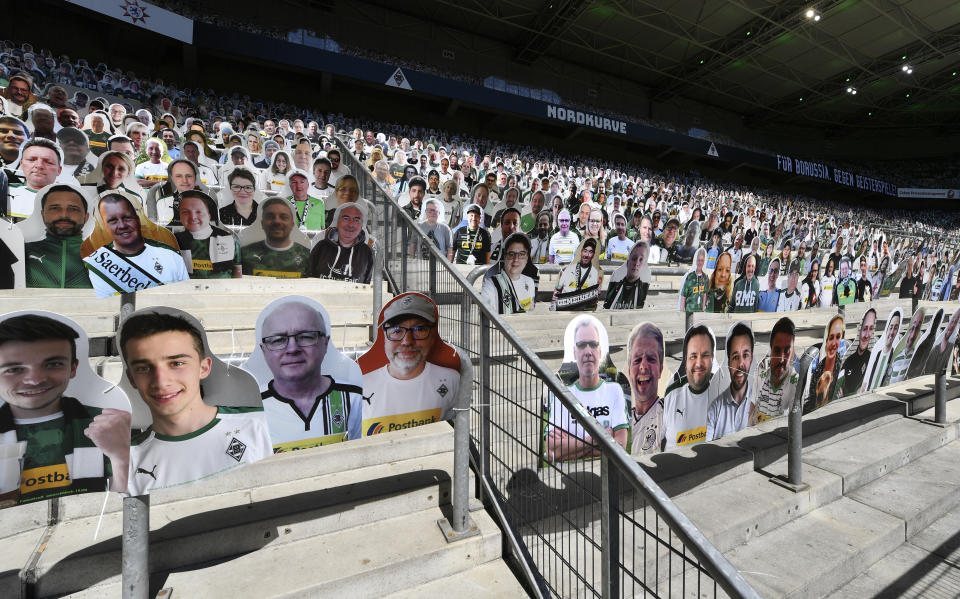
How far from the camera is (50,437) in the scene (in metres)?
1.61

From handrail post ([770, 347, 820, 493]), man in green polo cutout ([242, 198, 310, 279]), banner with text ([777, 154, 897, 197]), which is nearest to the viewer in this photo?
man in green polo cutout ([242, 198, 310, 279])

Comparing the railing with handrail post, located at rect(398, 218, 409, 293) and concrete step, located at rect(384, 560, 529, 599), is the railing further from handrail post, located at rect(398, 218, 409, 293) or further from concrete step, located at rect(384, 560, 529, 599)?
handrail post, located at rect(398, 218, 409, 293)

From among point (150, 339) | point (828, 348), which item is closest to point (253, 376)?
point (150, 339)


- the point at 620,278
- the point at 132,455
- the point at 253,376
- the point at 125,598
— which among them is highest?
the point at 620,278

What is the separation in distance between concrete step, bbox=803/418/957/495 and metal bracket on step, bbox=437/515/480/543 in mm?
3305

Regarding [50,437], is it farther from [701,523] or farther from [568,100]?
[568,100]

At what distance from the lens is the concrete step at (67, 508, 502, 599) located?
6.70 ft

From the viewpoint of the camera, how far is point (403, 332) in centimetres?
230

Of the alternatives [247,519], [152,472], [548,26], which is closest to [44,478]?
[152,472]

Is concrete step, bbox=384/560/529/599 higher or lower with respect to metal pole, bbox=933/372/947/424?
lower

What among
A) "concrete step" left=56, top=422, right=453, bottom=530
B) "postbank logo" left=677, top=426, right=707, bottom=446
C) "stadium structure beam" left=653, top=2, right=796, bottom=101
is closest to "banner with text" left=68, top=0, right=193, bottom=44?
"concrete step" left=56, top=422, right=453, bottom=530

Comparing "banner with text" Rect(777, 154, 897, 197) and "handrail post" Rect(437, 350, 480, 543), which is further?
"banner with text" Rect(777, 154, 897, 197)

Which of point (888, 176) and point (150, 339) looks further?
point (888, 176)

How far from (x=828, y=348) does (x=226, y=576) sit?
4.31 m
